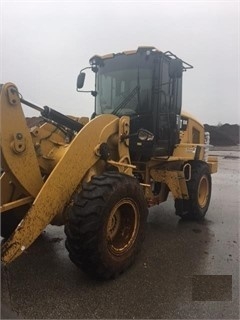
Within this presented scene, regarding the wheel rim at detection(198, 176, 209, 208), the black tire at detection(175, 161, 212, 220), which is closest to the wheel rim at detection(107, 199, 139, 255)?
the black tire at detection(175, 161, 212, 220)

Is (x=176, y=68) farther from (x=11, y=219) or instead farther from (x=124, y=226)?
(x=11, y=219)

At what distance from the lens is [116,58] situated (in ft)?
17.9

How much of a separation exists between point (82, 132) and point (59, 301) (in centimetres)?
170

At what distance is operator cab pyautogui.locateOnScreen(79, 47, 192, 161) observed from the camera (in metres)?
5.16

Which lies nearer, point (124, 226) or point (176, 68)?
point (124, 226)

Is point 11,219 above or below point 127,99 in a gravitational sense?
below

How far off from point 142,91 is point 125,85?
29 cm

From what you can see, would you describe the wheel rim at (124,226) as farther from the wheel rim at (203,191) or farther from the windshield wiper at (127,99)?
the wheel rim at (203,191)

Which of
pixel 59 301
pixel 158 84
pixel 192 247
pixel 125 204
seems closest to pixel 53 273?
pixel 59 301

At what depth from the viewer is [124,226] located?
420 cm

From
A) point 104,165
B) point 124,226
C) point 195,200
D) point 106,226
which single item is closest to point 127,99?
point 104,165

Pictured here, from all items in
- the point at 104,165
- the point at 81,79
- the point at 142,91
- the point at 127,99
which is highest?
the point at 81,79

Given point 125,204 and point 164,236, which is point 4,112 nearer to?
point 125,204

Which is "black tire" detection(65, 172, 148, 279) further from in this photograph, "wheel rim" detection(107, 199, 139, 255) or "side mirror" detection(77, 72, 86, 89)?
"side mirror" detection(77, 72, 86, 89)
